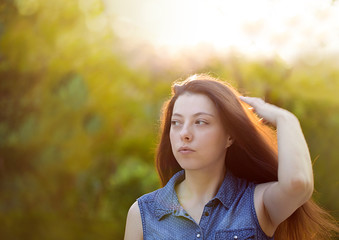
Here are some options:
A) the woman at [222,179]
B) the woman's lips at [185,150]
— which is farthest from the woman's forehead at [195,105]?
the woman's lips at [185,150]

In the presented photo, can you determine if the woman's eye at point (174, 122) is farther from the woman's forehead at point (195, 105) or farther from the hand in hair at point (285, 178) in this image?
the hand in hair at point (285, 178)

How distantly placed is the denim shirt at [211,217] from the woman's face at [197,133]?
18 cm

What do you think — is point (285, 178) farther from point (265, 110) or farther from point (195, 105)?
point (195, 105)

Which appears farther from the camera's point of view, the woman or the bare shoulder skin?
the bare shoulder skin

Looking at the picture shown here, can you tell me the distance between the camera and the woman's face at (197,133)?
6.81 feet

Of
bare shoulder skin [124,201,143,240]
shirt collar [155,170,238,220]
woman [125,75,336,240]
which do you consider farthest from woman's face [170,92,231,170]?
bare shoulder skin [124,201,143,240]

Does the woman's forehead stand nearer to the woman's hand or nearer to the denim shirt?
the woman's hand

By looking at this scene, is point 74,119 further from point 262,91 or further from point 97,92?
point 262,91

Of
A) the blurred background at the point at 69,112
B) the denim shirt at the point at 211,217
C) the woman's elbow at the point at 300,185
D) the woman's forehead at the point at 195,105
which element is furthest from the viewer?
the blurred background at the point at 69,112

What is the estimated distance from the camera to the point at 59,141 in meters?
5.77

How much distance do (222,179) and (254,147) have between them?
0.22 m

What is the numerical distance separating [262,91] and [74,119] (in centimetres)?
243

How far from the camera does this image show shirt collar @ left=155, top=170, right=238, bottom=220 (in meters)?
2.11

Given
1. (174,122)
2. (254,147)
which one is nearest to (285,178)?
(254,147)
